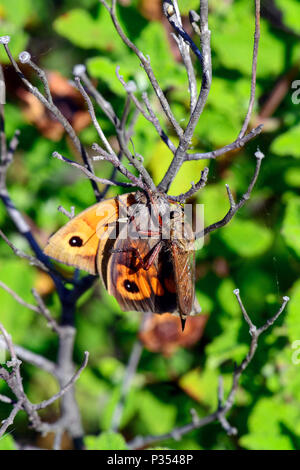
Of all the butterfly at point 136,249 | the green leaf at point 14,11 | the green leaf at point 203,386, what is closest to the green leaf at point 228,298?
the green leaf at point 203,386

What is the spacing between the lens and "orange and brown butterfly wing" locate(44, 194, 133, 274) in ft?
3.49

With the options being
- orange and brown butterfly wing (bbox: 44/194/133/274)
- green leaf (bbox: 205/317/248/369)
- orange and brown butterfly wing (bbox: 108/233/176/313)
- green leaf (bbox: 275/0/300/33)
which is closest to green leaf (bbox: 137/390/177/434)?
green leaf (bbox: 205/317/248/369)

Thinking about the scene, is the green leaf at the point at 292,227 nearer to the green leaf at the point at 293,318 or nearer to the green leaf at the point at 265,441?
the green leaf at the point at 293,318

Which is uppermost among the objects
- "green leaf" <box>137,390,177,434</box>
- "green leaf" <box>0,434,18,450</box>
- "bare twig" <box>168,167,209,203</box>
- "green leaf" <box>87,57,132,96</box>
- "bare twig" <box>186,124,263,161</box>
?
"green leaf" <box>87,57,132,96</box>

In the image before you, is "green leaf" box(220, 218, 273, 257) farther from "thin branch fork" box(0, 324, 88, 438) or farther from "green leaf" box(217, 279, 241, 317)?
"thin branch fork" box(0, 324, 88, 438)

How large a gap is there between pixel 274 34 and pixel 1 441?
1.67m

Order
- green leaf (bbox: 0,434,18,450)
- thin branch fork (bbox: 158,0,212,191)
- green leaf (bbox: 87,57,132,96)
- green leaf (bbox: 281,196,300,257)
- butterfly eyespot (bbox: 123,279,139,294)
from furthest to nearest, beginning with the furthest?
green leaf (bbox: 87,57,132,96) → green leaf (bbox: 281,196,300,257) → green leaf (bbox: 0,434,18,450) → butterfly eyespot (bbox: 123,279,139,294) → thin branch fork (bbox: 158,0,212,191)

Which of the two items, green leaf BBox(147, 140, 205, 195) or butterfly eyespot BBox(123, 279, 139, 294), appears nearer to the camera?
butterfly eyespot BBox(123, 279, 139, 294)

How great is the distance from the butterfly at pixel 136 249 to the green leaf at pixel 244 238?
2.07 feet

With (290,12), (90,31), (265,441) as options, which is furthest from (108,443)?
(290,12)

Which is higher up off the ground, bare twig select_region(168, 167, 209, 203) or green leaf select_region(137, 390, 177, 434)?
bare twig select_region(168, 167, 209, 203)

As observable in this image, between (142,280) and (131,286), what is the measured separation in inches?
1.3

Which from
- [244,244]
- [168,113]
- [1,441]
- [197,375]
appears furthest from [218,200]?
[1,441]

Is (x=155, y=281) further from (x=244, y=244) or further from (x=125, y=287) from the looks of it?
(x=244, y=244)
